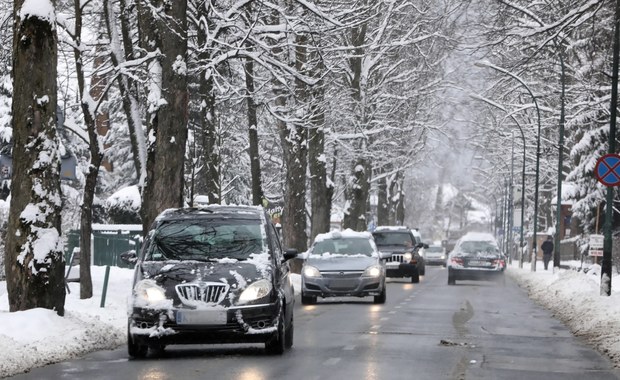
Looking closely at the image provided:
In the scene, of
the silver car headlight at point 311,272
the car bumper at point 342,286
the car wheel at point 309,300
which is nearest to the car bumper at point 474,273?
the car wheel at point 309,300

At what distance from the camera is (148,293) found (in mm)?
15250

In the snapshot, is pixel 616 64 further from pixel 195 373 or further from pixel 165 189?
pixel 195 373

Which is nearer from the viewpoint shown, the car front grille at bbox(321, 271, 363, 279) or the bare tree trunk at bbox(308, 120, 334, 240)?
the car front grille at bbox(321, 271, 363, 279)

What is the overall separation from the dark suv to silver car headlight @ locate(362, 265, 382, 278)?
1512 centimetres

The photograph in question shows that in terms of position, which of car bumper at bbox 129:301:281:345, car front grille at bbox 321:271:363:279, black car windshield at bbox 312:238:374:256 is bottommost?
car bumper at bbox 129:301:281:345

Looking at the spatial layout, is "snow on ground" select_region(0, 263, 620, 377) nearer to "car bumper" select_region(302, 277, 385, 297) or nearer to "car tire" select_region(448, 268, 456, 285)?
"car bumper" select_region(302, 277, 385, 297)

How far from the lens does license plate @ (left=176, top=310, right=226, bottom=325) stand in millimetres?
15039

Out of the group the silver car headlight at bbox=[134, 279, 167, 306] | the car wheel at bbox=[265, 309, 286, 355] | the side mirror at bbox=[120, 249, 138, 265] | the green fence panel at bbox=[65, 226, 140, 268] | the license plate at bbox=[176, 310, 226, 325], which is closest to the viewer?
the license plate at bbox=[176, 310, 226, 325]

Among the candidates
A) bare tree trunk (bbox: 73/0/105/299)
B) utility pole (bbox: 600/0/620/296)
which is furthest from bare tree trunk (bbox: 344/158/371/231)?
bare tree trunk (bbox: 73/0/105/299)

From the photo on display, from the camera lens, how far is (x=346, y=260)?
29656 millimetres

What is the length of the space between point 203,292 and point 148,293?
24.9 inches

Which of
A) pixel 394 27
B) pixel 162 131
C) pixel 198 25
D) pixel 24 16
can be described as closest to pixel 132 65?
pixel 162 131

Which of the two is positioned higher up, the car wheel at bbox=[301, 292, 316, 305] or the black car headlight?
the black car headlight

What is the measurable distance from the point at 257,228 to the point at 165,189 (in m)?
9.44
